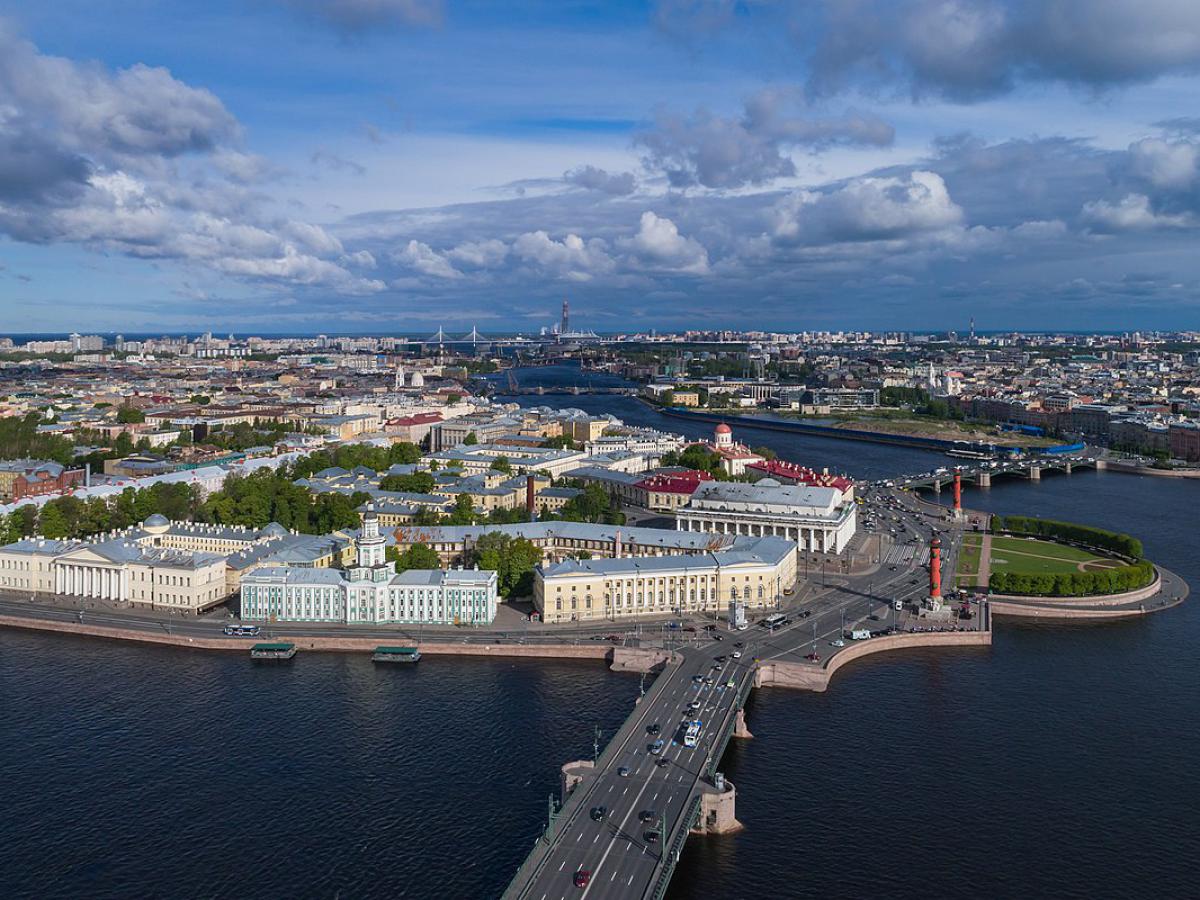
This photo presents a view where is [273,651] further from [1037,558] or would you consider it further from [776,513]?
[1037,558]

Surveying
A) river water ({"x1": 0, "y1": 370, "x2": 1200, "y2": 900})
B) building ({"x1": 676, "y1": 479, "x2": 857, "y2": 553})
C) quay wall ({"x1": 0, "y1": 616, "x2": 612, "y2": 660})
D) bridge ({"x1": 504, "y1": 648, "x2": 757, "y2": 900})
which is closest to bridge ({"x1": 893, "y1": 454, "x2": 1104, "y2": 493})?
building ({"x1": 676, "y1": 479, "x2": 857, "y2": 553})

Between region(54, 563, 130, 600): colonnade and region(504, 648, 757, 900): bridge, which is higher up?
region(54, 563, 130, 600): colonnade

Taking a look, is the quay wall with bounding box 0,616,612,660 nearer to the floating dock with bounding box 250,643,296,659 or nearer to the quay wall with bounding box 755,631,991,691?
the floating dock with bounding box 250,643,296,659

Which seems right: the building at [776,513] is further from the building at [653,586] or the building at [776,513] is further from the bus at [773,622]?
the bus at [773,622]

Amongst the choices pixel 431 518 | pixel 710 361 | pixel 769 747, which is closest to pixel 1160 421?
pixel 431 518

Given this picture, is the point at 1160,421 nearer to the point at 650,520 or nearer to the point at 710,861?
the point at 650,520

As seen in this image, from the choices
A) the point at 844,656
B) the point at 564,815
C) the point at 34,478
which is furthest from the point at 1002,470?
the point at 564,815

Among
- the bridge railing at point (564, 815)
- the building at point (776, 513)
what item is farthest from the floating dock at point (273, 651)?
the building at point (776, 513)
